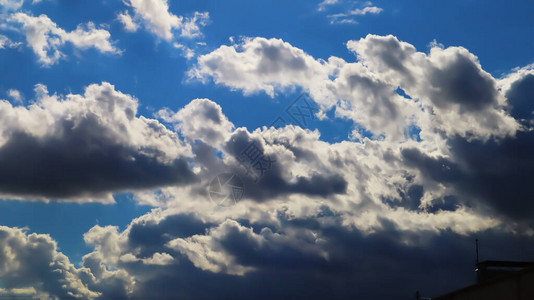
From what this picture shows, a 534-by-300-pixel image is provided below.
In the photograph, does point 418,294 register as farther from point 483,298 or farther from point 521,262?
point 483,298

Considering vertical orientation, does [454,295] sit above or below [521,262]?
below

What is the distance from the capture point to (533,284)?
2191 cm

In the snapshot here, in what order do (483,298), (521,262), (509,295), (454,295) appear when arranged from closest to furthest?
1. (509,295)
2. (483,298)
3. (454,295)
4. (521,262)

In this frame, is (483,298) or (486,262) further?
(486,262)

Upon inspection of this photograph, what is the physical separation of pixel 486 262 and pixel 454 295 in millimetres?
11792

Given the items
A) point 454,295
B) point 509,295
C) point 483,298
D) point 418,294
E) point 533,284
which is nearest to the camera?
point 533,284

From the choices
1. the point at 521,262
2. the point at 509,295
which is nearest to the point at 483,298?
the point at 509,295

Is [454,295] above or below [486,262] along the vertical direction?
below

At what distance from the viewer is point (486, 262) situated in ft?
133

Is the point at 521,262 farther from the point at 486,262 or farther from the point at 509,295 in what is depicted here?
the point at 509,295

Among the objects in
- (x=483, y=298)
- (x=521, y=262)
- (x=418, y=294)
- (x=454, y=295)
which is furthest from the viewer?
(x=418, y=294)

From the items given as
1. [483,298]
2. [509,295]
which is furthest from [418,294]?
[509,295]

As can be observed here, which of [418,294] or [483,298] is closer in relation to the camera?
[483,298]

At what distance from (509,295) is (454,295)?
7372 millimetres
